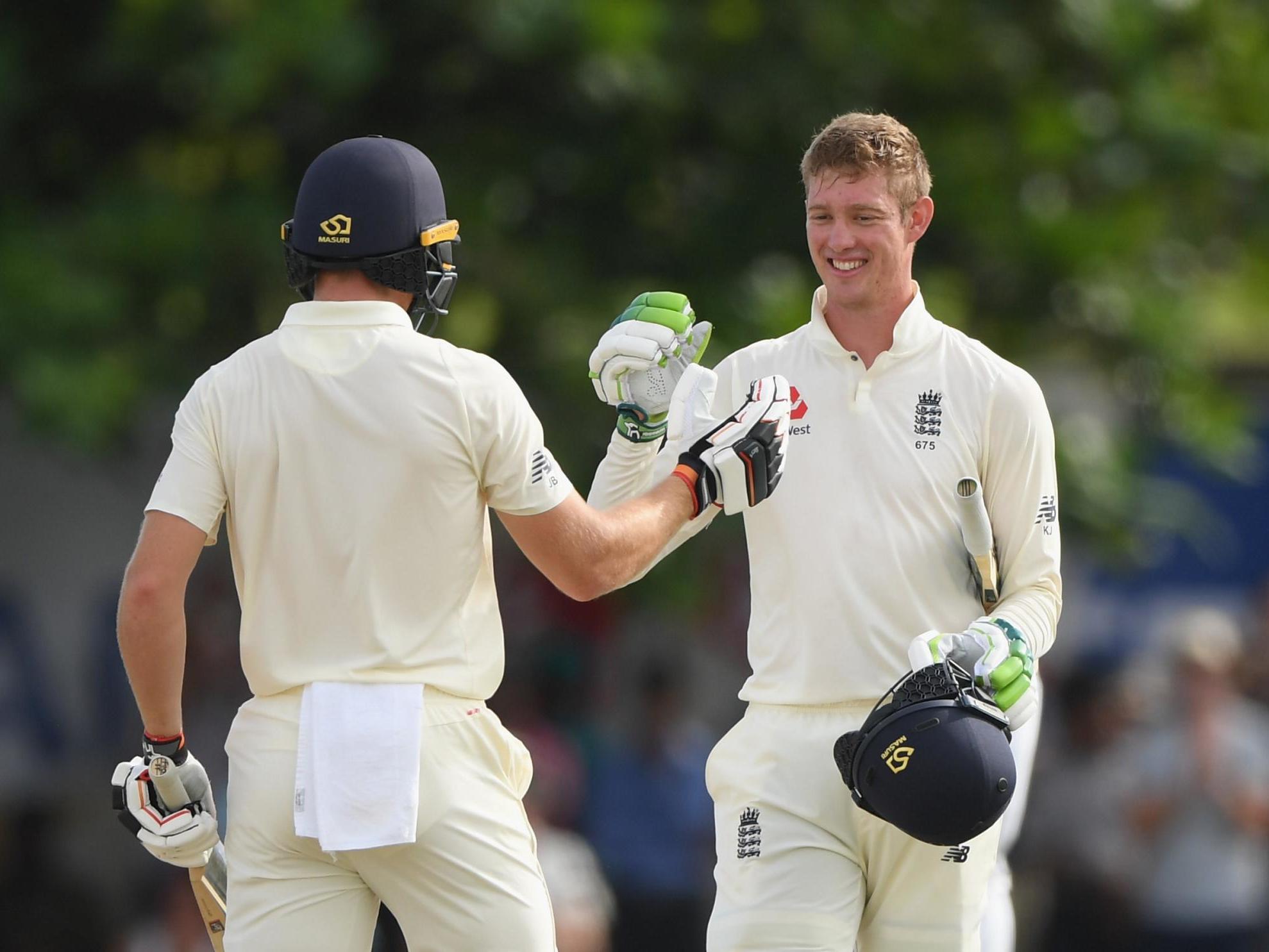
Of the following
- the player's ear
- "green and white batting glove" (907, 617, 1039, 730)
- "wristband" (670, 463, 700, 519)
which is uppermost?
the player's ear

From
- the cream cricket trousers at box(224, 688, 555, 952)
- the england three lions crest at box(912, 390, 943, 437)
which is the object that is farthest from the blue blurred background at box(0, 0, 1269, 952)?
the cream cricket trousers at box(224, 688, 555, 952)

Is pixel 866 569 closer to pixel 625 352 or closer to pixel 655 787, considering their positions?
pixel 625 352

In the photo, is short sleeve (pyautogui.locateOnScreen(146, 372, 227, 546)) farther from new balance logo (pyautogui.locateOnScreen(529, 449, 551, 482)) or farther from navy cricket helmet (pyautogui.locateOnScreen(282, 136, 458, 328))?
new balance logo (pyautogui.locateOnScreen(529, 449, 551, 482))

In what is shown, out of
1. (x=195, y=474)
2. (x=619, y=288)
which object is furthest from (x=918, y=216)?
(x=619, y=288)

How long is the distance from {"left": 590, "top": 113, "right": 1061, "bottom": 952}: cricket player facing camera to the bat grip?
115cm

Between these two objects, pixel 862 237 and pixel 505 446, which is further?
pixel 862 237

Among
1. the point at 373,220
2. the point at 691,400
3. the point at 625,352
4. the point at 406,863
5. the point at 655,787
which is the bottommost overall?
the point at 655,787

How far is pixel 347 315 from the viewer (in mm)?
3852

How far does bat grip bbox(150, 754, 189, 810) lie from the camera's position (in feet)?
13.0

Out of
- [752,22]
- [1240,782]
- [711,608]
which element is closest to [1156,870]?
[1240,782]

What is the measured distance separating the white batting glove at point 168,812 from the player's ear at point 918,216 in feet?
6.35

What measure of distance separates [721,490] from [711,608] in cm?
495

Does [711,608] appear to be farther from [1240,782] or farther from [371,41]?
[371,41]

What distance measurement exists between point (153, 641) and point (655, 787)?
5.22m
